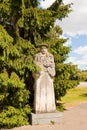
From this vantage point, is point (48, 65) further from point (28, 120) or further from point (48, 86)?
point (28, 120)

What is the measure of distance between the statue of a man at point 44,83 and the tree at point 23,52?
0.35 meters

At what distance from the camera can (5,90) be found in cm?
1158

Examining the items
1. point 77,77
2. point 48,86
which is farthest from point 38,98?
point 77,77

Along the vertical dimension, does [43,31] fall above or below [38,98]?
above

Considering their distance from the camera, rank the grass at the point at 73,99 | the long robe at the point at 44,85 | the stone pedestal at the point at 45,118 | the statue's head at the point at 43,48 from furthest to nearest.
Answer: the grass at the point at 73,99, the statue's head at the point at 43,48, the long robe at the point at 44,85, the stone pedestal at the point at 45,118

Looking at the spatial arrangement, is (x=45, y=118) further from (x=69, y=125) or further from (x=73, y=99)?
(x=73, y=99)

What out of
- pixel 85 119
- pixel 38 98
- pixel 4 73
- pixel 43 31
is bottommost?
pixel 85 119

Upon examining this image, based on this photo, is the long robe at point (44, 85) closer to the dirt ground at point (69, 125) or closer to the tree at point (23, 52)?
the tree at point (23, 52)

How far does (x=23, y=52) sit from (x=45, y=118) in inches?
108

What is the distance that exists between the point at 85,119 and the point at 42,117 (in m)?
1.85

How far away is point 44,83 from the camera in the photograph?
484 inches

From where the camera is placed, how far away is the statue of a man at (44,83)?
40.1 feet

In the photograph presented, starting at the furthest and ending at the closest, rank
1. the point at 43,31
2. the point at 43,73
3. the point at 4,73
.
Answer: the point at 43,31 < the point at 43,73 < the point at 4,73

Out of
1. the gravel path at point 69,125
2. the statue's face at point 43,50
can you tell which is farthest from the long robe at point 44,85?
the gravel path at point 69,125
